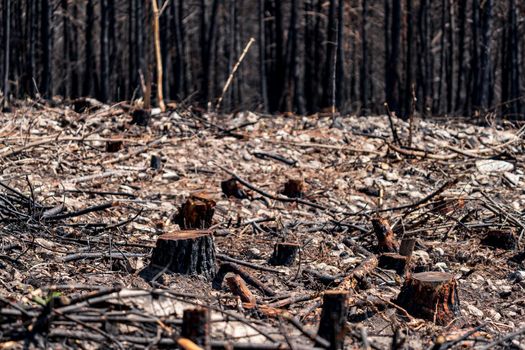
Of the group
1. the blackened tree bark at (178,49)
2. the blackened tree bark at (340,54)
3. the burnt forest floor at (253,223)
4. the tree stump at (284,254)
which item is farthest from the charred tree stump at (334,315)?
the blackened tree bark at (178,49)

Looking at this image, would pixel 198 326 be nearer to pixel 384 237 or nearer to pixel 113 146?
pixel 384 237

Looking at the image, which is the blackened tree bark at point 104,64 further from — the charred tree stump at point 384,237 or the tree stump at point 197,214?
the charred tree stump at point 384,237

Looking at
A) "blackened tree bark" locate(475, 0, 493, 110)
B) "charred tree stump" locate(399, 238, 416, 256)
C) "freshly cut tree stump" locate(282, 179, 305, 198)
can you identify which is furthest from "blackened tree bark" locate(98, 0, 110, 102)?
"charred tree stump" locate(399, 238, 416, 256)

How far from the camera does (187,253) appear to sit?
5.04m

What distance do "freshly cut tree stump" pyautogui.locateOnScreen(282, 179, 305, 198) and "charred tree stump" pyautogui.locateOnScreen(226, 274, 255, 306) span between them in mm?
3265

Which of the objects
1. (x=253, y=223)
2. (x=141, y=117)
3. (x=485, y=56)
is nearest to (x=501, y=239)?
(x=253, y=223)

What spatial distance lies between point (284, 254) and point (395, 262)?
854mm

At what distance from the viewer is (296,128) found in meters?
11.0

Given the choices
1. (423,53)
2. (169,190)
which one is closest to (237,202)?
(169,190)

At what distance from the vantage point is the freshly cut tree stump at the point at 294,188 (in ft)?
26.0

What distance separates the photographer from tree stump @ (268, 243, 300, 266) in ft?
18.7

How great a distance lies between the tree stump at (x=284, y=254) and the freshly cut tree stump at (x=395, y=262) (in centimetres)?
70

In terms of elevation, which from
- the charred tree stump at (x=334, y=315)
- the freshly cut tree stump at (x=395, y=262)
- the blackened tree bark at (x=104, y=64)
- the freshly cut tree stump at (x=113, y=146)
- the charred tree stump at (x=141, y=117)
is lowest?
the freshly cut tree stump at (x=395, y=262)

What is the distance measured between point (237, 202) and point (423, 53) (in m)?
18.7
